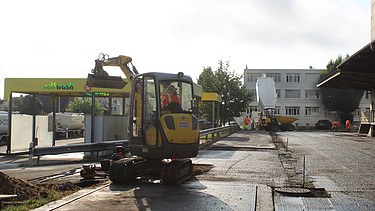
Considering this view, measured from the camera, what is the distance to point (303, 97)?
75.1 m

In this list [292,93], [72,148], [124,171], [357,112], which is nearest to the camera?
[124,171]

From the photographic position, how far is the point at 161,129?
27.6 ft

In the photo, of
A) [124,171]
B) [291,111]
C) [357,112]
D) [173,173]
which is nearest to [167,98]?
[173,173]

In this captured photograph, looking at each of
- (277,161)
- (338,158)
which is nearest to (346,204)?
(277,161)

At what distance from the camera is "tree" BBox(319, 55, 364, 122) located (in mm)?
68175

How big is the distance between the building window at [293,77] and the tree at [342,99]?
4.74 meters

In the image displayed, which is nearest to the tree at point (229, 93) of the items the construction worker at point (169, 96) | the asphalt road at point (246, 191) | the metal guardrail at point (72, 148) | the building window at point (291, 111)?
the building window at point (291, 111)

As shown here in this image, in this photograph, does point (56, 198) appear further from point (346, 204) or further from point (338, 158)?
point (338, 158)

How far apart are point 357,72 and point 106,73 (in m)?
20.8

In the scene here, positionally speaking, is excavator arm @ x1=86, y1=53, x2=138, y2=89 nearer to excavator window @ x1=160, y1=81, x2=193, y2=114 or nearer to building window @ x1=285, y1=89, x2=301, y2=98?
excavator window @ x1=160, y1=81, x2=193, y2=114

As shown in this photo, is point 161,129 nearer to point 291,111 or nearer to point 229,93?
point 229,93

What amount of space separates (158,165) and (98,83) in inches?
174

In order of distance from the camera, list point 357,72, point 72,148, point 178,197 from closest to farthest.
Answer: point 178,197 < point 72,148 < point 357,72

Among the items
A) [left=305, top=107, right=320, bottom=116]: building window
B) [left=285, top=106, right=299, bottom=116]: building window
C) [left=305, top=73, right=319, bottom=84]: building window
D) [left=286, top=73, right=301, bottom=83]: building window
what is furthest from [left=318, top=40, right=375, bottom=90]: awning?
[left=305, top=73, right=319, bottom=84]: building window
